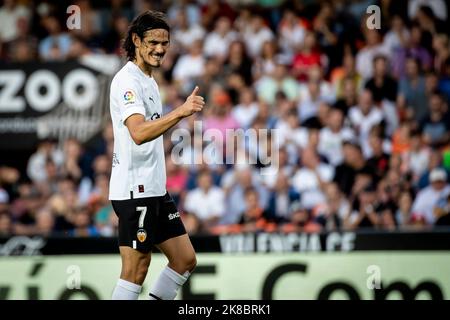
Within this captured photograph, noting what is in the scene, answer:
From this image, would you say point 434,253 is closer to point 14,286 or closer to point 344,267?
point 344,267

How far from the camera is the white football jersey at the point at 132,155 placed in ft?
22.8

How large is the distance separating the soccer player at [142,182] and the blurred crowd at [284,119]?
4561mm

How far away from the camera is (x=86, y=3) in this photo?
15.3m

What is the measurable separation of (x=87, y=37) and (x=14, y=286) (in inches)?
229

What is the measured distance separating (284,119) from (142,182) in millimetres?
6372

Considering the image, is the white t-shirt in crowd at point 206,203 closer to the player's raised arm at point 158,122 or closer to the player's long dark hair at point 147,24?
the player's long dark hair at point 147,24

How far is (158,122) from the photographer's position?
6.63 m

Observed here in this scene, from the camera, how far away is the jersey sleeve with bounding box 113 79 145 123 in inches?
268
